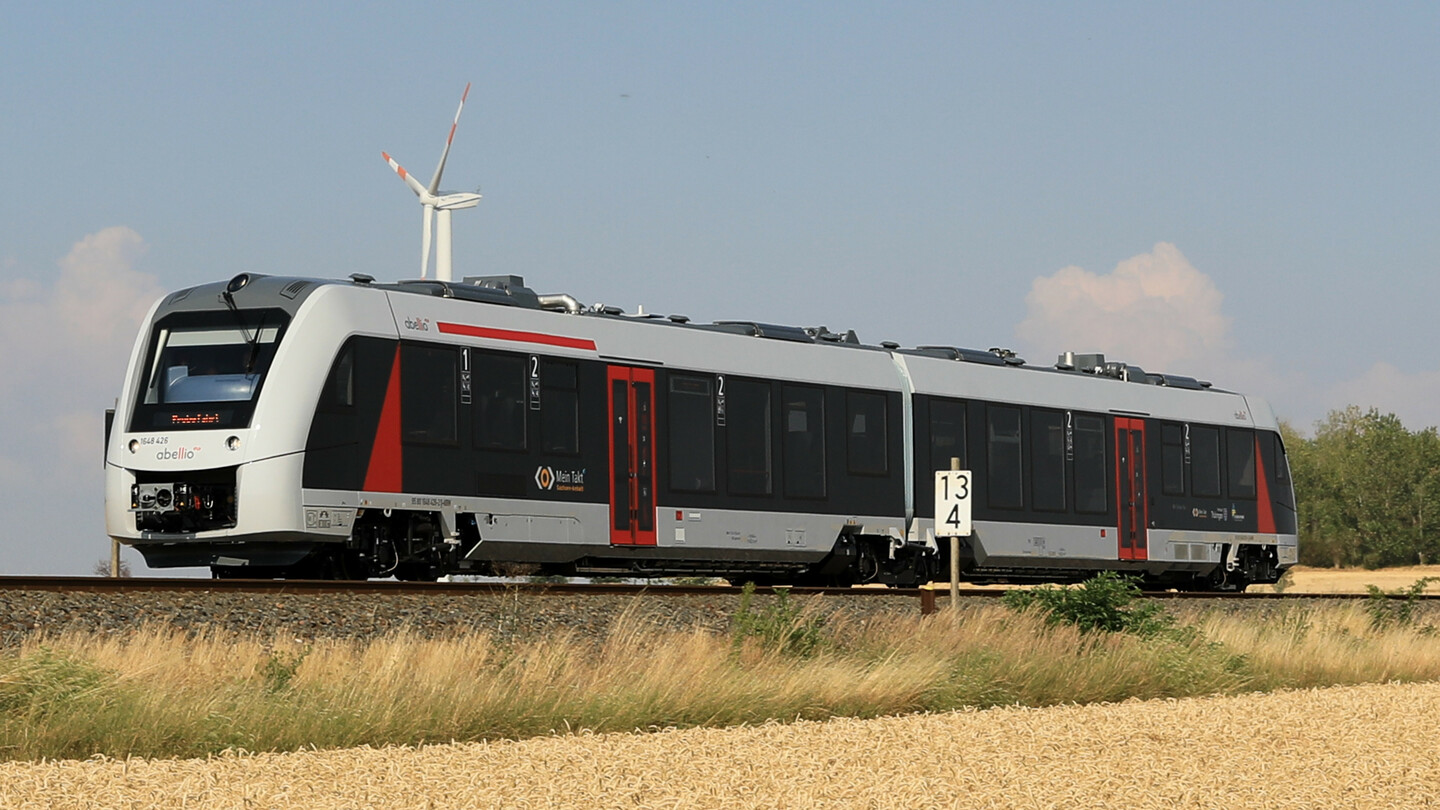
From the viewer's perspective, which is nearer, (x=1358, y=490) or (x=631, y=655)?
(x=631, y=655)

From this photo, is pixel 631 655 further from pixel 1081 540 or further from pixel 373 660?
pixel 1081 540

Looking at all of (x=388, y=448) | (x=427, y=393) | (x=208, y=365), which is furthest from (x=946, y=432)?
(x=208, y=365)

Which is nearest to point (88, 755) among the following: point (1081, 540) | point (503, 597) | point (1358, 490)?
point (503, 597)

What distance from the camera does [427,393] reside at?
20562mm

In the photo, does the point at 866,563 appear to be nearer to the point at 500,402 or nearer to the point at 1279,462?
the point at 500,402

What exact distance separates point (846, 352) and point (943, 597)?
15.3 ft

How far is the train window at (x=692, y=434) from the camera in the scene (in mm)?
23109

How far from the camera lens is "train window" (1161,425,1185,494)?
3038cm

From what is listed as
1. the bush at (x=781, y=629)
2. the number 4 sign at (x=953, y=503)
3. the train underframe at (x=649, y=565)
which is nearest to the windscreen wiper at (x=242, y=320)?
the train underframe at (x=649, y=565)

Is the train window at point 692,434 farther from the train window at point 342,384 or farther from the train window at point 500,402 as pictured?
the train window at point 342,384

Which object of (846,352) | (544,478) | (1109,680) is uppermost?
(846,352)

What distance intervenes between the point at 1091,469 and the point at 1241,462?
14.0 ft

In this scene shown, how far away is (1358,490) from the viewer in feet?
339

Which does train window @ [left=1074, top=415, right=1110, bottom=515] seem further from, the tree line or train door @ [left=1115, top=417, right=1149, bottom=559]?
the tree line
